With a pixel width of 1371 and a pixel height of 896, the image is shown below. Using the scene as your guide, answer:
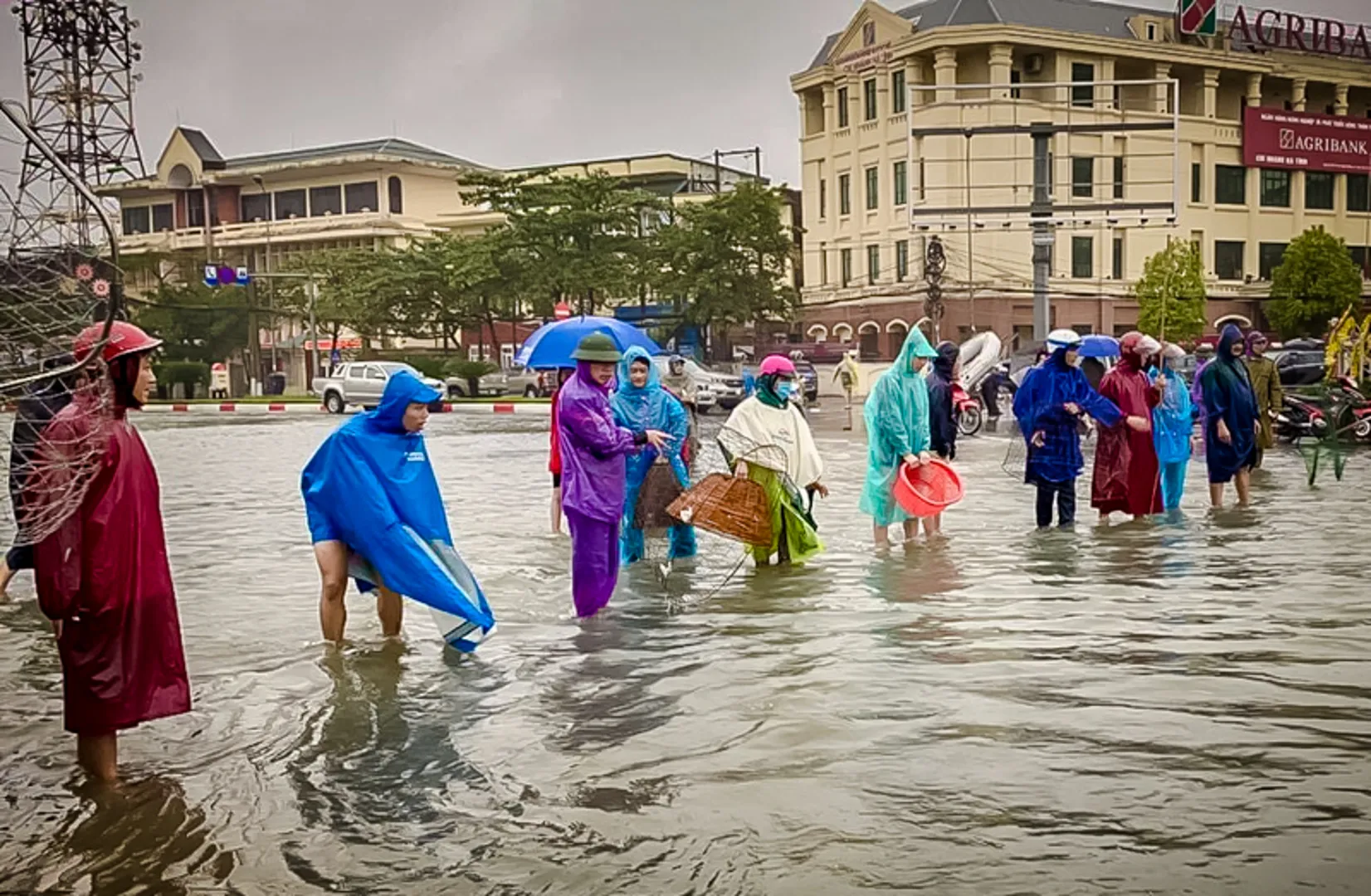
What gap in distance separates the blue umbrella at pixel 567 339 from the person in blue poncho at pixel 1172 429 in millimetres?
4165

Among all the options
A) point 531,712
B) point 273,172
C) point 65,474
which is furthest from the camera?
point 273,172

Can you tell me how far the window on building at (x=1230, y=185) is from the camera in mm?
50750

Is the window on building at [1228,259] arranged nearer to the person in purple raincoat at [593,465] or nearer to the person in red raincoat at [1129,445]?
the person in red raincoat at [1129,445]

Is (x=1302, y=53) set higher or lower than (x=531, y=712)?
higher

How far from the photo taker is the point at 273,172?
6431 cm

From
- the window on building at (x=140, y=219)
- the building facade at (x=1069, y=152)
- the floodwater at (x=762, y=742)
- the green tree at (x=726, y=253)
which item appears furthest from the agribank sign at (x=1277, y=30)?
the window on building at (x=140, y=219)

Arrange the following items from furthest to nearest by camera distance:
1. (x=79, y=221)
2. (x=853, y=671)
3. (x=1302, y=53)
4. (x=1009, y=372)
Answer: (x=1302, y=53) < (x=1009, y=372) < (x=853, y=671) < (x=79, y=221)

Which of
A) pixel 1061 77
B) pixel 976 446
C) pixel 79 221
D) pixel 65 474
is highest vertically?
pixel 1061 77

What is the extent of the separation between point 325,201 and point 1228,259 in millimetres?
38351

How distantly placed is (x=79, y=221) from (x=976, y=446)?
707 inches

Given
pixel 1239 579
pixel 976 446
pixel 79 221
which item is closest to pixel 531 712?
pixel 79 221

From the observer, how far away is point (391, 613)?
24.2 ft

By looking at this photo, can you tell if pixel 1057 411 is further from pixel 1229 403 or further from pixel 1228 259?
pixel 1228 259

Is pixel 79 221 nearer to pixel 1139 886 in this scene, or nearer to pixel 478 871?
pixel 478 871
